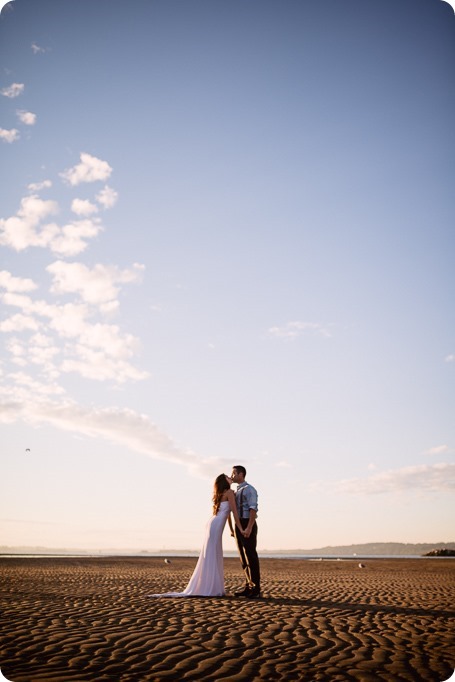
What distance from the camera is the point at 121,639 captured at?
6.53 meters

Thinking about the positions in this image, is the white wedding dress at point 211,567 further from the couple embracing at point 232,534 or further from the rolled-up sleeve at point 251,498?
the rolled-up sleeve at point 251,498

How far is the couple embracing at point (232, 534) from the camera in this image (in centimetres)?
1105

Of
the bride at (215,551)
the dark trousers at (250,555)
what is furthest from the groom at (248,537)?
the bride at (215,551)

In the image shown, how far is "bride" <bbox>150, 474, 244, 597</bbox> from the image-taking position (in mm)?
11109

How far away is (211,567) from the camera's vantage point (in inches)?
441

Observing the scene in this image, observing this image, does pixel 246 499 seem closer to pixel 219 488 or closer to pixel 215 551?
pixel 219 488

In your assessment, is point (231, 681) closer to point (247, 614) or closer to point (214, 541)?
point (247, 614)

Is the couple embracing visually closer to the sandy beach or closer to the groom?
the groom

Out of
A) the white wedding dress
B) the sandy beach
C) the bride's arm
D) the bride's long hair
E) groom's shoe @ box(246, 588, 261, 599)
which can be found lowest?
the sandy beach

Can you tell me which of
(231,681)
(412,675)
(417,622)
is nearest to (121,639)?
(231,681)

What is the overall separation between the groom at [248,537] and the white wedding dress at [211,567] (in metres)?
0.42

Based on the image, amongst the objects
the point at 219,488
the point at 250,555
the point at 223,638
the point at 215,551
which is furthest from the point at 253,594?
the point at 223,638

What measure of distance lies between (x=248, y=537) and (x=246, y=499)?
0.74 m

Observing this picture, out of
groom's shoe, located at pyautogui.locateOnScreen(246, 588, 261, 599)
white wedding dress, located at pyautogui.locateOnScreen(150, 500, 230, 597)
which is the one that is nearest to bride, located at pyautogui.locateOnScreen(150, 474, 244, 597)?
white wedding dress, located at pyautogui.locateOnScreen(150, 500, 230, 597)
